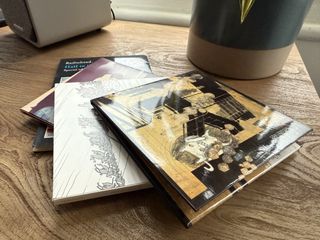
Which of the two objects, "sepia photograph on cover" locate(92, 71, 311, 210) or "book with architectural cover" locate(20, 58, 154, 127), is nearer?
"sepia photograph on cover" locate(92, 71, 311, 210)

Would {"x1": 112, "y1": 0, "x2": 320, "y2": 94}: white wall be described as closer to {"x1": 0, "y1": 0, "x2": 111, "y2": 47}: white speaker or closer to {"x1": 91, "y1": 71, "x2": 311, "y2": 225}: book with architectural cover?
{"x1": 0, "y1": 0, "x2": 111, "y2": 47}: white speaker

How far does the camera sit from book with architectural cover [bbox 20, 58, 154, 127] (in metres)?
0.37

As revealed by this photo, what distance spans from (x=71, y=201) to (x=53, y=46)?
0.43 meters

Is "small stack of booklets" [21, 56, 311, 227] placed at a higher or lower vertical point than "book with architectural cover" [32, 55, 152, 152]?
higher

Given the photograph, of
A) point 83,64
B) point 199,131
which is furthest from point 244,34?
point 83,64

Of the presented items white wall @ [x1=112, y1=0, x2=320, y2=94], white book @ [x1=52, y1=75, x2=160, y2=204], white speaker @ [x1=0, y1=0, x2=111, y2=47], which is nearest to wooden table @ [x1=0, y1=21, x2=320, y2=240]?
white book @ [x1=52, y1=75, x2=160, y2=204]

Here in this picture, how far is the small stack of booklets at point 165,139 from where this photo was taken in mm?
261

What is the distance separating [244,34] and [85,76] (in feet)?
0.89

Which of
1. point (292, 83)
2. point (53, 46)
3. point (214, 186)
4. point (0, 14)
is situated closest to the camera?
point (214, 186)

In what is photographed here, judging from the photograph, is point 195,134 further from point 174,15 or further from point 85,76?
point 174,15

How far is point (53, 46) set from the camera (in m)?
0.58

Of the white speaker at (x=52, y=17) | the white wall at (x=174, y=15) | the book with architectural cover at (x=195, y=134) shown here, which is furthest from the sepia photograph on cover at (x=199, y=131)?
the white wall at (x=174, y=15)

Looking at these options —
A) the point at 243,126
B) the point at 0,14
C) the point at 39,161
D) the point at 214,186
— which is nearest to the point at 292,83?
the point at 243,126

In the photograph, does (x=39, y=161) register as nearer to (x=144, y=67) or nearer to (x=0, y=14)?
(x=144, y=67)
